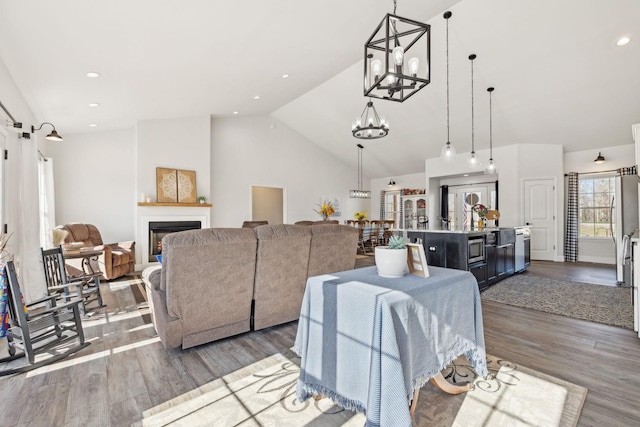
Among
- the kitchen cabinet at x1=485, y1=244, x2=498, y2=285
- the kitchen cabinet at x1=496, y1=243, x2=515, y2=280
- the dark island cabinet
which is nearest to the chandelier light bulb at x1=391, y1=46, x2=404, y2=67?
the dark island cabinet

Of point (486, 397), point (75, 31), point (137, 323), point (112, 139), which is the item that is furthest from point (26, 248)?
point (486, 397)

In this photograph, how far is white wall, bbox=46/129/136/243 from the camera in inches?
244

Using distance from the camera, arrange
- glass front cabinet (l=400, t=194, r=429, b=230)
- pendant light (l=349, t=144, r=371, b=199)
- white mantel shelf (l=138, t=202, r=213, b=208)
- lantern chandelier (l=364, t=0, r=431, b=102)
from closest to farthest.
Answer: lantern chandelier (l=364, t=0, r=431, b=102)
white mantel shelf (l=138, t=202, r=213, b=208)
pendant light (l=349, t=144, r=371, b=199)
glass front cabinet (l=400, t=194, r=429, b=230)

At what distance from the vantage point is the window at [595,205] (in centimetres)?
681

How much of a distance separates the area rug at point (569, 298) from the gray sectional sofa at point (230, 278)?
2695 mm

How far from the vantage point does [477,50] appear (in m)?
5.05

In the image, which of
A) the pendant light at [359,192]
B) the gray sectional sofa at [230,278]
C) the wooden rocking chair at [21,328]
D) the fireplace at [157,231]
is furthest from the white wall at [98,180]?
the pendant light at [359,192]

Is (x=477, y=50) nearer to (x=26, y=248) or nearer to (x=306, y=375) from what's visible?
(x=306, y=375)

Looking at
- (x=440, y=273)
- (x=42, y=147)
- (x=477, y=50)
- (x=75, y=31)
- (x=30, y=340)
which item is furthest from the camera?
(x=42, y=147)

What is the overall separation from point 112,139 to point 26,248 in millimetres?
3769

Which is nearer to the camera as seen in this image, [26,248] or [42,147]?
[26,248]

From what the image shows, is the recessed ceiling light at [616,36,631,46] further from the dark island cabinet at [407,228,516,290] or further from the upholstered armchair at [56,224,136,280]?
the upholstered armchair at [56,224,136,280]

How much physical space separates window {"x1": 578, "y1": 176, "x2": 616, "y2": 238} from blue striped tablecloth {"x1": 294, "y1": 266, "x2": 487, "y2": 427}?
23.9ft

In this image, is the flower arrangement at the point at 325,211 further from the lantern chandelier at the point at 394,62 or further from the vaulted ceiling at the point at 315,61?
the lantern chandelier at the point at 394,62
